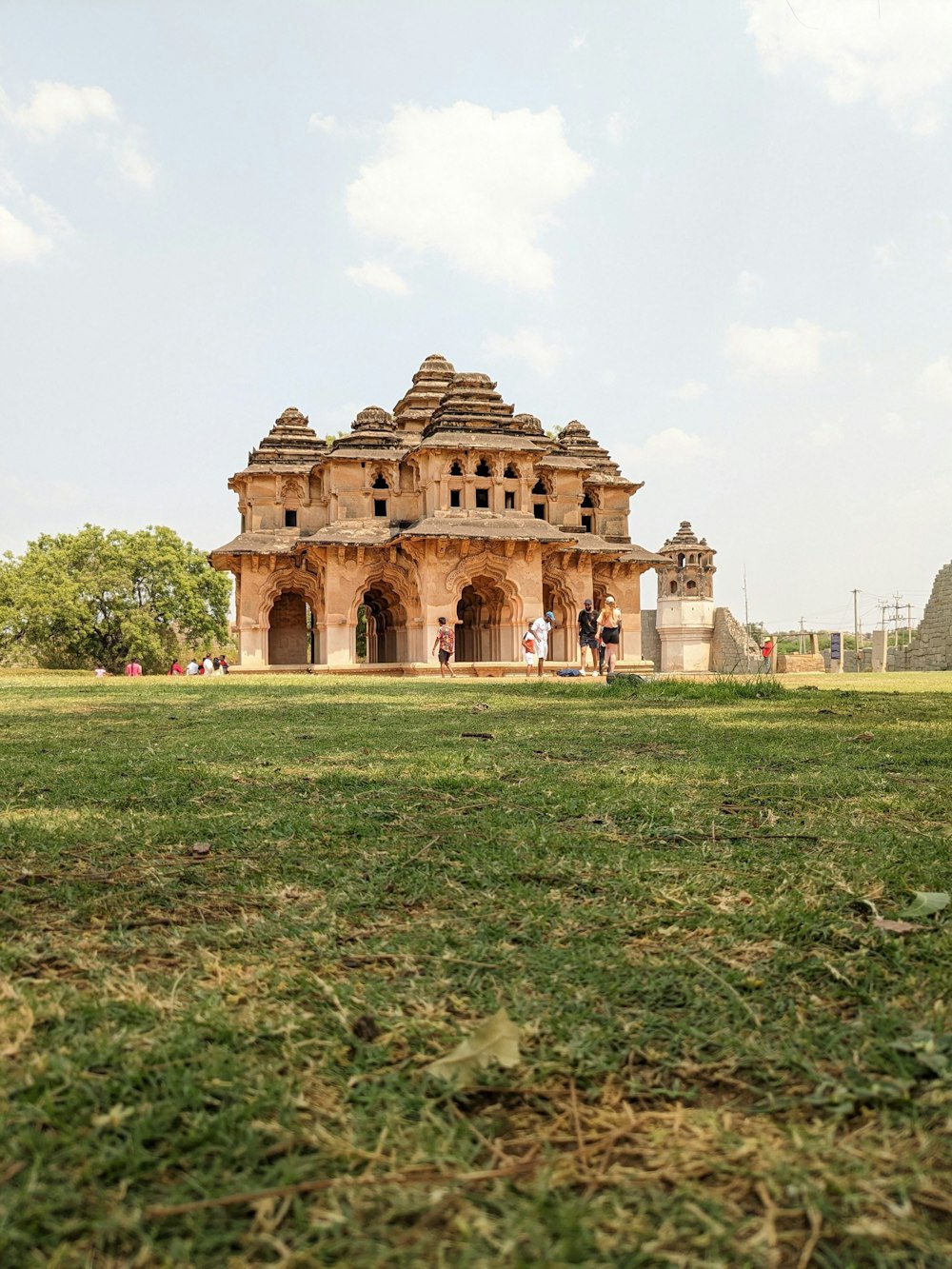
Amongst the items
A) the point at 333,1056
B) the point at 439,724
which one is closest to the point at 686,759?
the point at 439,724

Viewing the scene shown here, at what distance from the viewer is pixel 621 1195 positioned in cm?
109

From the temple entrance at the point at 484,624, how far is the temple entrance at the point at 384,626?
216 centimetres

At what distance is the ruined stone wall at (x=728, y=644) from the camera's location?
1350 inches

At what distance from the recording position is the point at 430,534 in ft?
84.7

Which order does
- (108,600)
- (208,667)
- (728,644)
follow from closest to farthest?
(208,667), (728,644), (108,600)

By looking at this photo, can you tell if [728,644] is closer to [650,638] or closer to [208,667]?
[650,638]

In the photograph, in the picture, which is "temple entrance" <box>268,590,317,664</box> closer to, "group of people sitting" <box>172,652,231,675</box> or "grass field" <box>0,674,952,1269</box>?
"group of people sitting" <box>172,652,231,675</box>

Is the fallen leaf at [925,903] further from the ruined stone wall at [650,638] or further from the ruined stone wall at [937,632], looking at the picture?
the ruined stone wall at [650,638]

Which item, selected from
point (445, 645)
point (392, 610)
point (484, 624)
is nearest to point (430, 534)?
point (445, 645)

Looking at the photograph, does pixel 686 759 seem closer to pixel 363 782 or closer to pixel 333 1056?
pixel 363 782

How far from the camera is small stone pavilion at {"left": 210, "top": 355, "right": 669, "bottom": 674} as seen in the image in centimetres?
2733

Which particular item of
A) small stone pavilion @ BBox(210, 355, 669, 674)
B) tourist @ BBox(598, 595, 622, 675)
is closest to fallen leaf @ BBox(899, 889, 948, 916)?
tourist @ BBox(598, 595, 622, 675)

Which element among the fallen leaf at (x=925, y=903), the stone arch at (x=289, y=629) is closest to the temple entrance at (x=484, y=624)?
the stone arch at (x=289, y=629)

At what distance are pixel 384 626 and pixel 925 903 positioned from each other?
34274 millimetres
